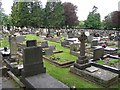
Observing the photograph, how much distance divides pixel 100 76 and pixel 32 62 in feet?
11.9

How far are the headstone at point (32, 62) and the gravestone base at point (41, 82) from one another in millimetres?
283

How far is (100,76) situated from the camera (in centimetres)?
916

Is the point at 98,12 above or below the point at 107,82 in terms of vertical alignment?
above

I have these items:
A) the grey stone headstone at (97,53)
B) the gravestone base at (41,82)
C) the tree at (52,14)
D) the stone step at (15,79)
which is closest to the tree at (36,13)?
the tree at (52,14)

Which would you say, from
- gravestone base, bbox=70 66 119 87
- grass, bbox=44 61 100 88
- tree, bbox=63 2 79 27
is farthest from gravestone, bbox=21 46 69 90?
tree, bbox=63 2 79 27

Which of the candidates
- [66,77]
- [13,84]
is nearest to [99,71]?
[66,77]

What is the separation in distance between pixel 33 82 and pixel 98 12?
54.7 m

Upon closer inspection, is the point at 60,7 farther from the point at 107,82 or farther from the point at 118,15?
the point at 107,82

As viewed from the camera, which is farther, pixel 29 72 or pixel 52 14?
pixel 52 14

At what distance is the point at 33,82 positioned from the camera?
307 inches

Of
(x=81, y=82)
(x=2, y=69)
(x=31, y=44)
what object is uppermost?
(x=31, y=44)

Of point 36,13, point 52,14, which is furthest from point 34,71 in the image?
point 52,14

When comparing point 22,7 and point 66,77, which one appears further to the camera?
point 22,7

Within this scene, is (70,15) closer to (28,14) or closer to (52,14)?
(52,14)
